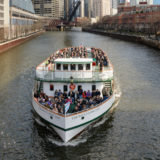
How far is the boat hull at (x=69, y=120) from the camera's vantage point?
1814 cm

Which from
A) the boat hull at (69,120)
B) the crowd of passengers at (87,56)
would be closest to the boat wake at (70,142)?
the boat hull at (69,120)

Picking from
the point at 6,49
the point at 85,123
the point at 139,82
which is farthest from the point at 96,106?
the point at 6,49

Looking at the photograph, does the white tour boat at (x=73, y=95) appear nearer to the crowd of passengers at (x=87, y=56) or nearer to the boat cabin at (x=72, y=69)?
the boat cabin at (x=72, y=69)

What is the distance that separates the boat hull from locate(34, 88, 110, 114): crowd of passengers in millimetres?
501

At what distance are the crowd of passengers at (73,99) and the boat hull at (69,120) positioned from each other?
50 centimetres

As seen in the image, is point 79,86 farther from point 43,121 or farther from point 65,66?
point 43,121

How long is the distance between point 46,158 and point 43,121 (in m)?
4.81

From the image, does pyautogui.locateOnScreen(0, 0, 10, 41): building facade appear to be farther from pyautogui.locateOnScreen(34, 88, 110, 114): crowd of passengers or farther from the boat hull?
the boat hull

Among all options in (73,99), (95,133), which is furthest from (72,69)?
(95,133)

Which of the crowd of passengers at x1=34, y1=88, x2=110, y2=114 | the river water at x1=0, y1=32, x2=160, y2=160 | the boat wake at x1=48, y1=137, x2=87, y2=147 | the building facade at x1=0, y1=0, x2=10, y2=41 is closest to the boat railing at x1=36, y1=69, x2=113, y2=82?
the crowd of passengers at x1=34, y1=88, x2=110, y2=114

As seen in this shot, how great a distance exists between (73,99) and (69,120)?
128 inches

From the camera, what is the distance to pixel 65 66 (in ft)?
73.8

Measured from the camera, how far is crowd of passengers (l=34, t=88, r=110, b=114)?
1984 cm

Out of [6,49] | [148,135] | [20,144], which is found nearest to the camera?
[20,144]
